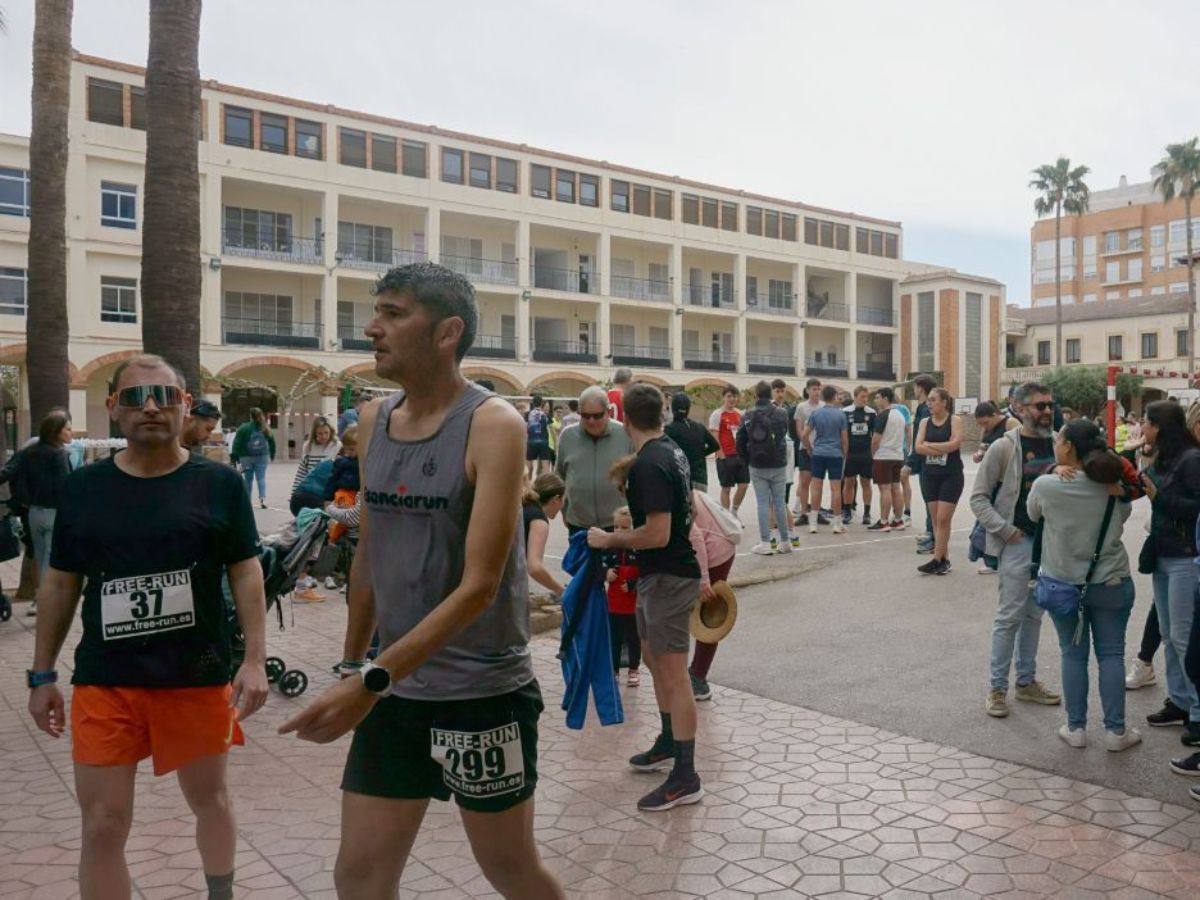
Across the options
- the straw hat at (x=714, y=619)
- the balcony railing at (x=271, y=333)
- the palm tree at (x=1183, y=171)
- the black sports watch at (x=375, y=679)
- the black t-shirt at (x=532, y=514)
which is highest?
the palm tree at (x=1183, y=171)

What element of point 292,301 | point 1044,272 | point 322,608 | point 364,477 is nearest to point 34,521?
point 322,608

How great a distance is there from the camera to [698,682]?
6.28 metres

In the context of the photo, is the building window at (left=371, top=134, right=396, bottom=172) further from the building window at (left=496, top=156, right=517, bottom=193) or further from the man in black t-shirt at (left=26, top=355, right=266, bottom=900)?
the man in black t-shirt at (left=26, top=355, right=266, bottom=900)

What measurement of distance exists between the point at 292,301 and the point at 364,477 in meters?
41.7

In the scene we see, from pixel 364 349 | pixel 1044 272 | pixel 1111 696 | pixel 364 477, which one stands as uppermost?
pixel 1044 272

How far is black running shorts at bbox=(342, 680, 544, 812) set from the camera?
252 centimetres

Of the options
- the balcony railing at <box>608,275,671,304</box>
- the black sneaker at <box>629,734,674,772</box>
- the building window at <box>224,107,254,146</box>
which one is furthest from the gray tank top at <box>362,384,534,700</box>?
the balcony railing at <box>608,275,671,304</box>

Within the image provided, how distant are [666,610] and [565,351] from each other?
45.0 meters

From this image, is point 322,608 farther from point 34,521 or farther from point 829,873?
point 829,873

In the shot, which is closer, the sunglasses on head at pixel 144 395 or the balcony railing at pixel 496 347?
the sunglasses on head at pixel 144 395

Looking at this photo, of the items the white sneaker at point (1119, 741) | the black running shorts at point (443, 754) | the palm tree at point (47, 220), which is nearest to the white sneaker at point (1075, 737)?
the white sneaker at point (1119, 741)

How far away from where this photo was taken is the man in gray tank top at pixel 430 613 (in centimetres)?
250

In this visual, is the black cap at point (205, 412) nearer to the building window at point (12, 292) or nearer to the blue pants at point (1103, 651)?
the blue pants at point (1103, 651)

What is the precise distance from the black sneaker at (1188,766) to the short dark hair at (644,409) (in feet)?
9.64
